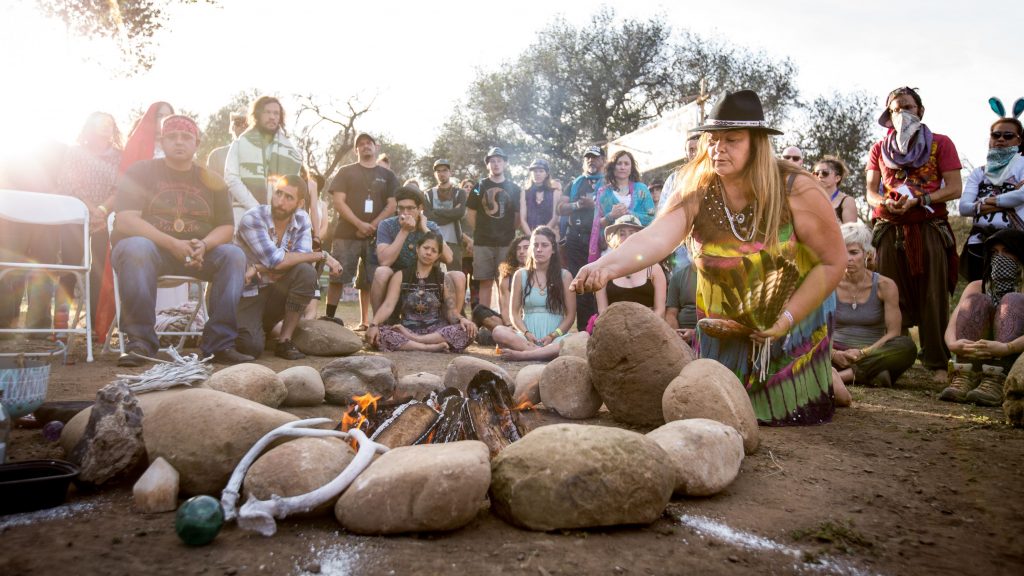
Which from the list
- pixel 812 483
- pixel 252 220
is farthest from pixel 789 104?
pixel 812 483

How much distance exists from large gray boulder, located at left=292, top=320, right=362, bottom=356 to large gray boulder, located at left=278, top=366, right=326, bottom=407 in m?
2.47

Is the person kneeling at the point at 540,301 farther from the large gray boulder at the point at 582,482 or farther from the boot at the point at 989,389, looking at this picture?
the large gray boulder at the point at 582,482

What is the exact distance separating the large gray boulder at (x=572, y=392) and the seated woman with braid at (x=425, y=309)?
11.3 feet

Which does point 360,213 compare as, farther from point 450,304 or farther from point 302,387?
point 302,387

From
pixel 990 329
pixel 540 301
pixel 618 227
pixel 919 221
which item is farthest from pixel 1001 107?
pixel 540 301

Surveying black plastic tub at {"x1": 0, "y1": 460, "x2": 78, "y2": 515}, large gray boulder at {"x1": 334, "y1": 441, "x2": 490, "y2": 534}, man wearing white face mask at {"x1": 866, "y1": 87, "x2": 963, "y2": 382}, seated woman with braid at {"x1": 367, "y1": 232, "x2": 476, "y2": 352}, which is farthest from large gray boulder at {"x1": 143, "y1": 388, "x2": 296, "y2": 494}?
man wearing white face mask at {"x1": 866, "y1": 87, "x2": 963, "y2": 382}

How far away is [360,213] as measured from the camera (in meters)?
8.76

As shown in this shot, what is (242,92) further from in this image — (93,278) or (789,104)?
(93,278)

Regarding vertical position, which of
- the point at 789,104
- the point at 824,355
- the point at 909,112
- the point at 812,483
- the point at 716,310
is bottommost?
the point at 812,483

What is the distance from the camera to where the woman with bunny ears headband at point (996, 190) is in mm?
5781

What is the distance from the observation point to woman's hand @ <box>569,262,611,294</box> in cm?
316

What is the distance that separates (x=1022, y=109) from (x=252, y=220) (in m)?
7.10

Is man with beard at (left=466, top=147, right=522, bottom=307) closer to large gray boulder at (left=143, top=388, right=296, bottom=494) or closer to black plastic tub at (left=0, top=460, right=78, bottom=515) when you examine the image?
large gray boulder at (left=143, top=388, right=296, bottom=494)

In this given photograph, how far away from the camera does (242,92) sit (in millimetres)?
32188
